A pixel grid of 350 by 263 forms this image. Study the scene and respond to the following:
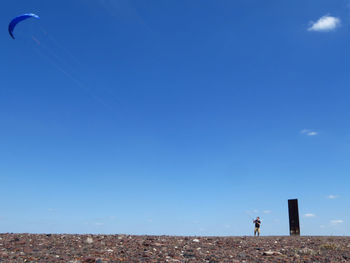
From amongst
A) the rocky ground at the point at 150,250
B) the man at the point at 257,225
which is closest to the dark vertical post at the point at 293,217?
the man at the point at 257,225

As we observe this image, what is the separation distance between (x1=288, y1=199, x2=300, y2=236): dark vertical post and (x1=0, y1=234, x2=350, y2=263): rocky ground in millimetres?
9626

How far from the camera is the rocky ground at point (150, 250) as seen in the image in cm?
1191

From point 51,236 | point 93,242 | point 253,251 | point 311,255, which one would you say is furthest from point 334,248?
point 51,236

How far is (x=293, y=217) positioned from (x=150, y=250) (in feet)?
54.4

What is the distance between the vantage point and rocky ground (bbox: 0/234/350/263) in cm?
1191

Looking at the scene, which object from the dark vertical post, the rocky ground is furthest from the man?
the rocky ground

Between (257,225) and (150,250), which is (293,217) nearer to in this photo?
(257,225)

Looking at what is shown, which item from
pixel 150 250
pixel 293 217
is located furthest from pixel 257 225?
pixel 150 250

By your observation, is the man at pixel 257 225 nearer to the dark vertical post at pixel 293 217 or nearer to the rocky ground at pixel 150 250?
the dark vertical post at pixel 293 217

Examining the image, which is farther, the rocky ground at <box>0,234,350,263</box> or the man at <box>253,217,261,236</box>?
the man at <box>253,217,261,236</box>

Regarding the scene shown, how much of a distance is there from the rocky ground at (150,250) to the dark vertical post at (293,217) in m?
9.63

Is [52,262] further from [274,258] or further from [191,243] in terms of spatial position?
[274,258]

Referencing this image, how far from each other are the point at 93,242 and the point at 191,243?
14.4 ft

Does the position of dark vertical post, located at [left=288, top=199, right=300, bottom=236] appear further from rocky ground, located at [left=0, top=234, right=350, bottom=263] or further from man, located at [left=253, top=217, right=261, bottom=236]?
rocky ground, located at [left=0, top=234, right=350, bottom=263]
